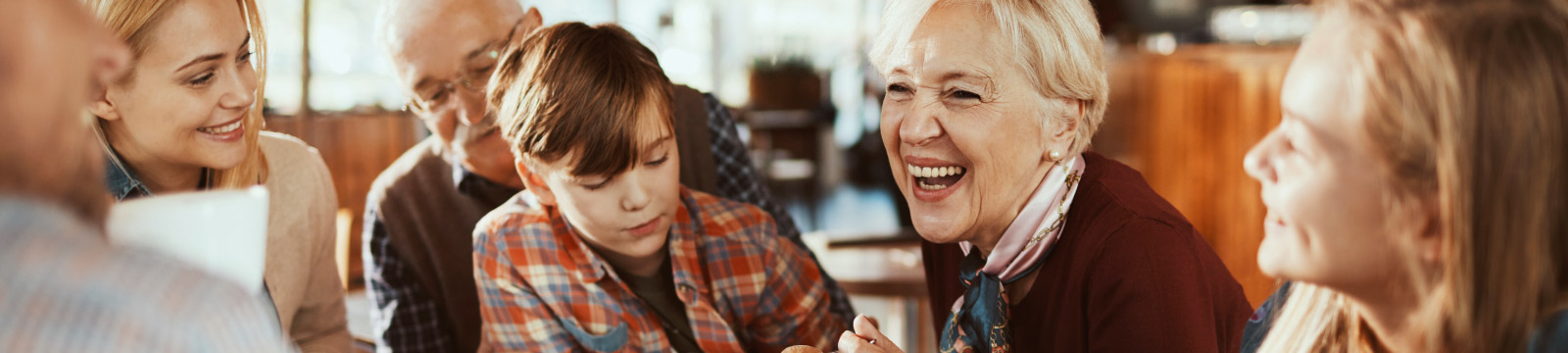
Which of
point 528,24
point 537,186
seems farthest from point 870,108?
point 537,186

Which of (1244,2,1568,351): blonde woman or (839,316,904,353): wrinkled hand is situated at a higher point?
(1244,2,1568,351): blonde woman

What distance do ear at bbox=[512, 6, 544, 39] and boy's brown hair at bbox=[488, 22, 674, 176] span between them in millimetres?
282

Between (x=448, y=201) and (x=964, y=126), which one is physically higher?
(x=964, y=126)

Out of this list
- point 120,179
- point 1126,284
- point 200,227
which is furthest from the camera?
point 120,179

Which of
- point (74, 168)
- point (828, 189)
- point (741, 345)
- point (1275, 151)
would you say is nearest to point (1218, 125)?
point (741, 345)

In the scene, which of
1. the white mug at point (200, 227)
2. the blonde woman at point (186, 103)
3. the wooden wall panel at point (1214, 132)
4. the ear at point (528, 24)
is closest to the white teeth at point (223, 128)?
the blonde woman at point (186, 103)

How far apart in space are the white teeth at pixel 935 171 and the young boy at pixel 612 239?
1.22ft

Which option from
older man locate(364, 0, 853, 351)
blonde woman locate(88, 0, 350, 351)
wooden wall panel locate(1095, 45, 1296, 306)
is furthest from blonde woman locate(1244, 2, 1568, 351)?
wooden wall panel locate(1095, 45, 1296, 306)

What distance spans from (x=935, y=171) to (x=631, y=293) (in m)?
0.54

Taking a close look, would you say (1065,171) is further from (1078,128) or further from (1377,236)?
(1377,236)

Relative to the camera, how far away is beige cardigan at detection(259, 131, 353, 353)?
1762mm

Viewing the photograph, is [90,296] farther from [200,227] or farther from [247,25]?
[247,25]

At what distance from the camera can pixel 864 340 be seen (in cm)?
138

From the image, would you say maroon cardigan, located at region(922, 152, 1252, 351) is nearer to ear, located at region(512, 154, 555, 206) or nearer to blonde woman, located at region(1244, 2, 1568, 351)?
blonde woman, located at region(1244, 2, 1568, 351)
